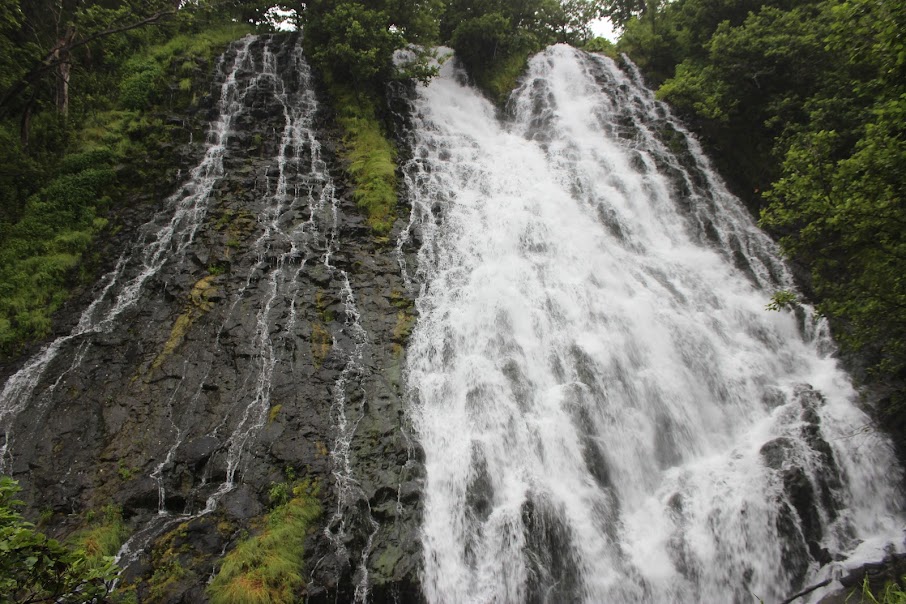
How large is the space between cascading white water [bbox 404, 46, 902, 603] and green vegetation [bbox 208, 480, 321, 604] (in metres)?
2.06

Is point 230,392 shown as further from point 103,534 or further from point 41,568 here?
point 41,568

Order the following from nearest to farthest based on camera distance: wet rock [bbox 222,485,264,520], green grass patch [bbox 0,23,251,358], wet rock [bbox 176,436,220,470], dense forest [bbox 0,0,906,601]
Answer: wet rock [bbox 222,485,264,520]
wet rock [bbox 176,436,220,470]
dense forest [bbox 0,0,906,601]
green grass patch [bbox 0,23,251,358]

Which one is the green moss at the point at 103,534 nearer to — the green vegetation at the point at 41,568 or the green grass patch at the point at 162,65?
the green vegetation at the point at 41,568

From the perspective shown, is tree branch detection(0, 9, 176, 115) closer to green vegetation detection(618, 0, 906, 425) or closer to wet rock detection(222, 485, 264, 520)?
wet rock detection(222, 485, 264, 520)

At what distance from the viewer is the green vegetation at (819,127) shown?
313 inches

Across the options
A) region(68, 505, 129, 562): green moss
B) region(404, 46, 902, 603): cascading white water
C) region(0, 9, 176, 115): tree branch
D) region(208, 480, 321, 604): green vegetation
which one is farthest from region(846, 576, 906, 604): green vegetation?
region(0, 9, 176, 115): tree branch

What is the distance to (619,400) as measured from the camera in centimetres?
996

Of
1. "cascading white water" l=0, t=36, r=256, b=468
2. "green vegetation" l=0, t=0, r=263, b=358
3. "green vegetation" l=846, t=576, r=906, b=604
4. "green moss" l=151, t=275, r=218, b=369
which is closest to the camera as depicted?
"green vegetation" l=846, t=576, r=906, b=604

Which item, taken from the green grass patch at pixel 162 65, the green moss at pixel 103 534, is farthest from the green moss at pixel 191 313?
the green grass patch at pixel 162 65

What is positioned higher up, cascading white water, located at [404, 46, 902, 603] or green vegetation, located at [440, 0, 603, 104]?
green vegetation, located at [440, 0, 603, 104]

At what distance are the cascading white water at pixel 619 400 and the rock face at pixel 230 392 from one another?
102cm

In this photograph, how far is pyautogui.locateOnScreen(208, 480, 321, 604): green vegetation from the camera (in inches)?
265

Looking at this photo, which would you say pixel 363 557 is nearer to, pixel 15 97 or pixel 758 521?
pixel 758 521

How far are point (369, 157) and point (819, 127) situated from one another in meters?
12.9
